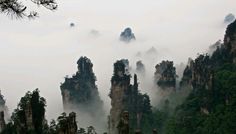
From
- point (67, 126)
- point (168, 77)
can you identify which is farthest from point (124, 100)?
point (67, 126)

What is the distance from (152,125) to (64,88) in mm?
35632

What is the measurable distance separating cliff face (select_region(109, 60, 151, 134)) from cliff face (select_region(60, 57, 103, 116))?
17871 mm

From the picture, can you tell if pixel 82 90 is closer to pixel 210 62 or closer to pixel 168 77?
pixel 168 77

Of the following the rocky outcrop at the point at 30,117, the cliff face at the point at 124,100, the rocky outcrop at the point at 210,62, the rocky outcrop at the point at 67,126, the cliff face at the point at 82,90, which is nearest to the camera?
the rocky outcrop at the point at 67,126

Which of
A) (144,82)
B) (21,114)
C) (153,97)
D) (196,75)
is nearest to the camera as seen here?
(21,114)

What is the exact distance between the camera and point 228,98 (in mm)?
96125

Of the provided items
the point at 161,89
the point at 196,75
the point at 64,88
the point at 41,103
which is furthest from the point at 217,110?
the point at 64,88

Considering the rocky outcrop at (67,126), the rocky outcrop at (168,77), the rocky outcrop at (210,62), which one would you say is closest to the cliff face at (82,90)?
the rocky outcrop at (168,77)

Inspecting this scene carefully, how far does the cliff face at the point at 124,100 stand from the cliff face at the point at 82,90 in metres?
17.9

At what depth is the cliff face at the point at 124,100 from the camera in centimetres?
12106

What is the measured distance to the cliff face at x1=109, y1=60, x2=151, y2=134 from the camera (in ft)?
397

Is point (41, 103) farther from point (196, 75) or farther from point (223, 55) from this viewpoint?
point (223, 55)

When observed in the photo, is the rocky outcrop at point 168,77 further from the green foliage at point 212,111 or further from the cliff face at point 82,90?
the green foliage at point 212,111

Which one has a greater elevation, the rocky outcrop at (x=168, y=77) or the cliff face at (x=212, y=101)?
the rocky outcrop at (x=168, y=77)
